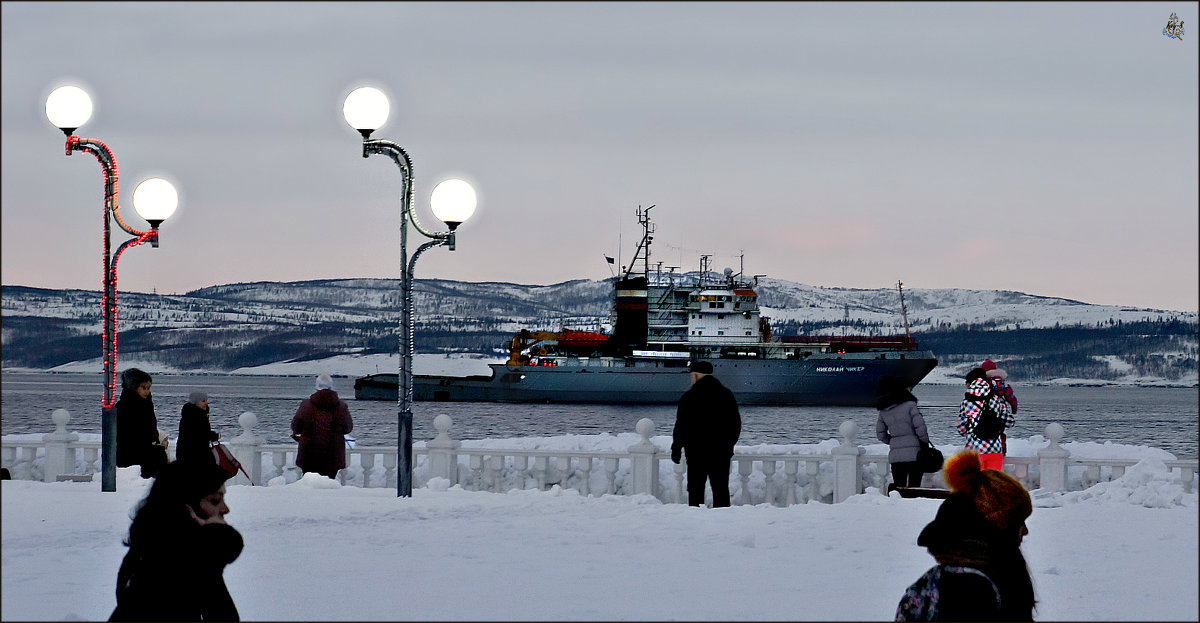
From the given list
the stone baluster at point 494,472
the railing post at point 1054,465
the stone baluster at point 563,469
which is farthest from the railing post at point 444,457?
the railing post at point 1054,465

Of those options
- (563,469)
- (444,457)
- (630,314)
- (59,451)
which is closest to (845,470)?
(563,469)

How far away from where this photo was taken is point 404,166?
13438 millimetres

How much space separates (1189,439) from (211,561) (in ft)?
246

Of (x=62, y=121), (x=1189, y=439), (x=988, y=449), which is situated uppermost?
(x=62, y=121)

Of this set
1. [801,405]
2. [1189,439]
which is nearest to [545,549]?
[1189,439]

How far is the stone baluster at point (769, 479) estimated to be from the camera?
14.3m

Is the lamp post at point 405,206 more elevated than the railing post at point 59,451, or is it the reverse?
the lamp post at point 405,206

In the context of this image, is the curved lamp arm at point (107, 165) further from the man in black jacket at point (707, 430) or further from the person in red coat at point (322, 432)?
the man in black jacket at point (707, 430)

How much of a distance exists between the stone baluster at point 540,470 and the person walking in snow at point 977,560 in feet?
31.6

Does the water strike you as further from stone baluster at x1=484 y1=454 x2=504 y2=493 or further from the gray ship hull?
stone baluster at x1=484 y1=454 x2=504 y2=493

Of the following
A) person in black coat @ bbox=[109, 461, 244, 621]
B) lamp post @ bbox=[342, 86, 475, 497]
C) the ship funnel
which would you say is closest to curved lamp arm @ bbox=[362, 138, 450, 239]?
lamp post @ bbox=[342, 86, 475, 497]

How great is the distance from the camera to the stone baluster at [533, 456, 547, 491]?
1439 centimetres

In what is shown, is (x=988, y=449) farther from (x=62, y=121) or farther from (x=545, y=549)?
(x=62, y=121)

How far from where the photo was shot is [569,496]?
42.5 ft
